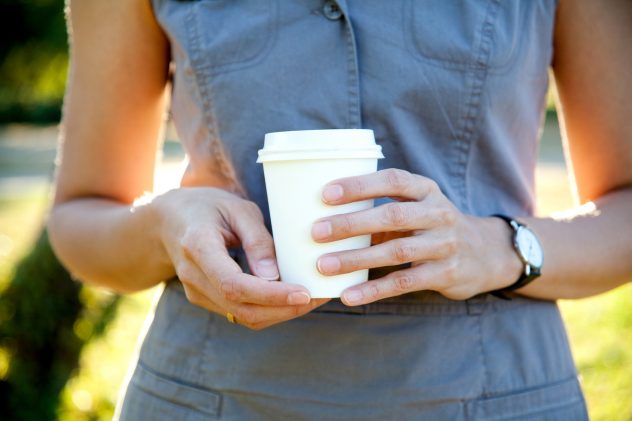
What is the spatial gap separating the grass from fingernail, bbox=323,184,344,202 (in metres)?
3.03

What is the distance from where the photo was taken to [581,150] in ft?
5.81

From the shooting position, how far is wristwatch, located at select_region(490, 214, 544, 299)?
1.52 metres

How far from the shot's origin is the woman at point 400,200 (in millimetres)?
1566

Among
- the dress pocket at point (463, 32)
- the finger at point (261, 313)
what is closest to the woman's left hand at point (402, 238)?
the finger at point (261, 313)

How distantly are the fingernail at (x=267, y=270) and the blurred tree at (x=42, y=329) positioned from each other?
11.6 ft

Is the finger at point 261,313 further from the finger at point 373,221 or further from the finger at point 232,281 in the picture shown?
the finger at point 373,221

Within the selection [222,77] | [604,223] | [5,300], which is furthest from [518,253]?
[5,300]

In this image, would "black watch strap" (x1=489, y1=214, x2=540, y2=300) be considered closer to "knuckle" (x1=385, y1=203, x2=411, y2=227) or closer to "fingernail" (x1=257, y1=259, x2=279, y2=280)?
"knuckle" (x1=385, y1=203, x2=411, y2=227)

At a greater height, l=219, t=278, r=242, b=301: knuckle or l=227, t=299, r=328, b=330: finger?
l=219, t=278, r=242, b=301: knuckle

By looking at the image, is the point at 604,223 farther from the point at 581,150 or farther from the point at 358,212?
the point at 358,212

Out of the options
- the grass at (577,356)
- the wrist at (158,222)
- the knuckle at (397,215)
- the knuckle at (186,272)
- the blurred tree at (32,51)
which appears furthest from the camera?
the blurred tree at (32,51)

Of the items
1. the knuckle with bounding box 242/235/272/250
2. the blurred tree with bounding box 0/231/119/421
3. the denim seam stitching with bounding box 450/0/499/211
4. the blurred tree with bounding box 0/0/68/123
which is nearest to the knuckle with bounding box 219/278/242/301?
the knuckle with bounding box 242/235/272/250

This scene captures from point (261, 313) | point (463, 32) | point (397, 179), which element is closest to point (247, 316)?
point (261, 313)

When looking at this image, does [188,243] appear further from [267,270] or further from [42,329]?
[42,329]
